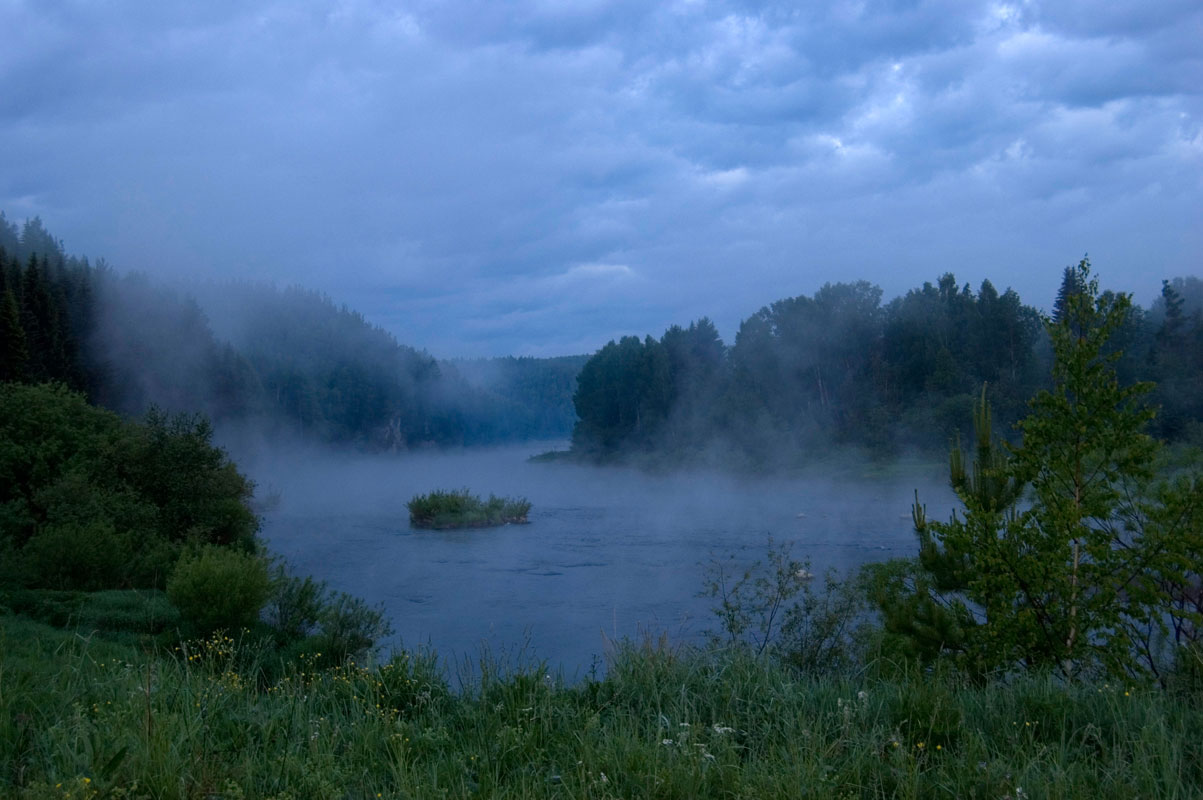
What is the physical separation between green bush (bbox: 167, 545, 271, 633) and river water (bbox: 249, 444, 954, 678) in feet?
14.3

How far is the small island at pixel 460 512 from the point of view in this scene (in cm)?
4494

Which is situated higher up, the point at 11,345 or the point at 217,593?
the point at 11,345

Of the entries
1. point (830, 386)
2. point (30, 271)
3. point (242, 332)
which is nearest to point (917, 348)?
point (830, 386)

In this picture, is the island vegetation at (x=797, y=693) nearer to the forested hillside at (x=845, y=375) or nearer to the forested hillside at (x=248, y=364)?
the forested hillside at (x=248, y=364)

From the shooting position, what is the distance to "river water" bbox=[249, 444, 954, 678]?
22750mm

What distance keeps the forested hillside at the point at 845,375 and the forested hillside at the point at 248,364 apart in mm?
38288

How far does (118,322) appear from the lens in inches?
2697

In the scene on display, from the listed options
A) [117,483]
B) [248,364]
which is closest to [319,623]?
[117,483]

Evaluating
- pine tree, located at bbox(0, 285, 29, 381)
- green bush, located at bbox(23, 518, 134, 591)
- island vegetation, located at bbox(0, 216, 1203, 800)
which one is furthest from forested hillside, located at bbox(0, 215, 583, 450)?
island vegetation, located at bbox(0, 216, 1203, 800)

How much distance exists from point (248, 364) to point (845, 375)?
57528 millimetres

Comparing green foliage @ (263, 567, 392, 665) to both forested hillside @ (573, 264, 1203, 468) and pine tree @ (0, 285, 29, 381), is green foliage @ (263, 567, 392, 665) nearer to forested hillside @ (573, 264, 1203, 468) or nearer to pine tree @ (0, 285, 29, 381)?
pine tree @ (0, 285, 29, 381)

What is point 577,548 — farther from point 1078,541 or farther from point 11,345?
point 1078,541

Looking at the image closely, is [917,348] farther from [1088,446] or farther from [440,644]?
[1088,446]

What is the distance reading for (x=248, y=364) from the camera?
285 ft
